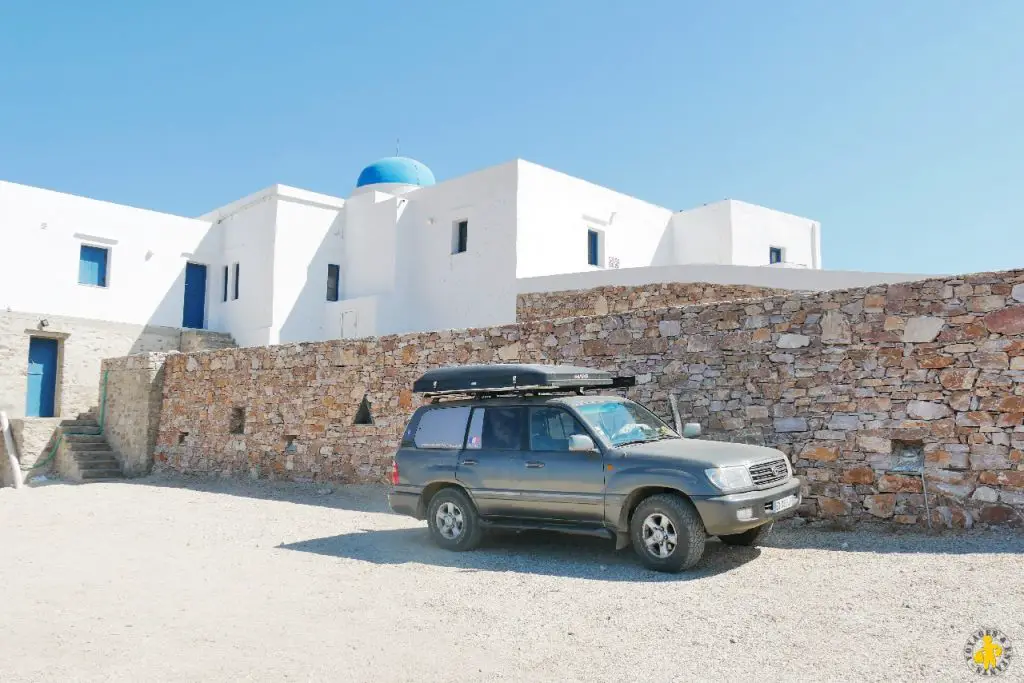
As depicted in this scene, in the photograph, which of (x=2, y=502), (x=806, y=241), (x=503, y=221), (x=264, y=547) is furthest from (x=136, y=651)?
(x=806, y=241)

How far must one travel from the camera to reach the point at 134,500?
1334 cm

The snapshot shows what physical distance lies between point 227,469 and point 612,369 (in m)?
9.44

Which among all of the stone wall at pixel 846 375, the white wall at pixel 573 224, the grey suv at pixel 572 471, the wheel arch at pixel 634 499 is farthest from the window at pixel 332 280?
the wheel arch at pixel 634 499

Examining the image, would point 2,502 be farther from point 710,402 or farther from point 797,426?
point 797,426

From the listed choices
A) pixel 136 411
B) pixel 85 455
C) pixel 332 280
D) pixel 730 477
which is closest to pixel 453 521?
pixel 730 477

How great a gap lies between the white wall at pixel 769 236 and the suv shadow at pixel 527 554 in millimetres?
16550

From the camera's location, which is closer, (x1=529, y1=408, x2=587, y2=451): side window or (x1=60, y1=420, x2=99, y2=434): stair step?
(x1=529, y1=408, x2=587, y2=451): side window

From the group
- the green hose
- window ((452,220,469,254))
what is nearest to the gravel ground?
the green hose

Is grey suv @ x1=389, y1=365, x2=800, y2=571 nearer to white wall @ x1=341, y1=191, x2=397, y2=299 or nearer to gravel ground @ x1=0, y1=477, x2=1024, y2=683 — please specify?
gravel ground @ x1=0, y1=477, x2=1024, y2=683

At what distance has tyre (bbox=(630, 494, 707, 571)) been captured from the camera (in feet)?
21.4

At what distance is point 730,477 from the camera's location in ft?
21.6

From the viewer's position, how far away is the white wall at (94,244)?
795 inches

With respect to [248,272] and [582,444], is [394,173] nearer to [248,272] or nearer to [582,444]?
[248,272]

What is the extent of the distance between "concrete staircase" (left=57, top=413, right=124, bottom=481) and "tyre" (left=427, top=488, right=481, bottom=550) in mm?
12586
